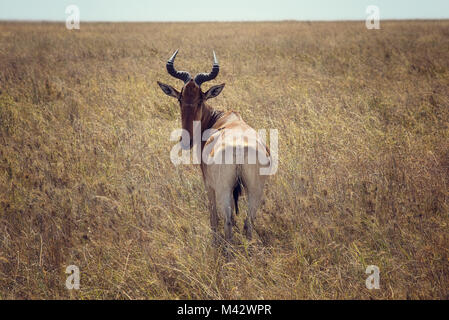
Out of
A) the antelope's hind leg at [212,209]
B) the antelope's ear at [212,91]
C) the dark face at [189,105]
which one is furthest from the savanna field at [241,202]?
the antelope's ear at [212,91]

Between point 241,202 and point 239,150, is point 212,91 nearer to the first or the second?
point 241,202

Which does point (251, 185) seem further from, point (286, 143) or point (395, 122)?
point (395, 122)

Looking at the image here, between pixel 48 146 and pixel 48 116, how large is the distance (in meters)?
1.87

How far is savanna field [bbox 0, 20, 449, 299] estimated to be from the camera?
312 centimetres

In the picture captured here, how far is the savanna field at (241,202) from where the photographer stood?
3.12m

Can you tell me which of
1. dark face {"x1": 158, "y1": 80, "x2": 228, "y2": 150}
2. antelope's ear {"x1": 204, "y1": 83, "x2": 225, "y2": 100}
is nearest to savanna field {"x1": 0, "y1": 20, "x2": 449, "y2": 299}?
dark face {"x1": 158, "y1": 80, "x2": 228, "y2": 150}

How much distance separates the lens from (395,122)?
23.3 ft

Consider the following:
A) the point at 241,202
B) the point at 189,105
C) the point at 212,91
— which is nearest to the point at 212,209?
the point at 241,202

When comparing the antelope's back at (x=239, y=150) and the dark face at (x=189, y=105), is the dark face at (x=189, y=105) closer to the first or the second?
the dark face at (x=189, y=105)

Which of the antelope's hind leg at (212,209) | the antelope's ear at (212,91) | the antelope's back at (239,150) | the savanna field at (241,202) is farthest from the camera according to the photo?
the antelope's ear at (212,91)

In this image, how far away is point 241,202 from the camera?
179 inches

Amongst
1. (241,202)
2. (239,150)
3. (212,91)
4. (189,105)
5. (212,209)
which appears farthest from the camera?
(212,91)

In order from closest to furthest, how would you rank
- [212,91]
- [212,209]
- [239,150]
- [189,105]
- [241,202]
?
[239,150]
[212,209]
[241,202]
[189,105]
[212,91]
